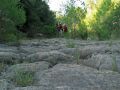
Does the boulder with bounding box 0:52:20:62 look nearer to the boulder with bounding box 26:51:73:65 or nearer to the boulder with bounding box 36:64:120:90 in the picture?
the boulder with bounding box 26:51:73:65

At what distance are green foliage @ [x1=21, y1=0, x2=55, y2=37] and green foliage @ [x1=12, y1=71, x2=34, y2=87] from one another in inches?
474

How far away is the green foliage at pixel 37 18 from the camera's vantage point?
16.0 meters

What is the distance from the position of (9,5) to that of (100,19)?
525cm

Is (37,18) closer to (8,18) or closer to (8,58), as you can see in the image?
(8,18)

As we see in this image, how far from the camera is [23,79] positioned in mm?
3678

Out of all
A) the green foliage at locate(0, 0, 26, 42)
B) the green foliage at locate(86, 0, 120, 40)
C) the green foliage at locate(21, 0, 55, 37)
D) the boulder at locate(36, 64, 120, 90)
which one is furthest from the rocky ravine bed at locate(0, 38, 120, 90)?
the green foliage at locate(21, 0, 55, 37)

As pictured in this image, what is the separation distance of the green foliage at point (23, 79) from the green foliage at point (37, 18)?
12.0 meters

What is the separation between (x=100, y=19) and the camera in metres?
15.0

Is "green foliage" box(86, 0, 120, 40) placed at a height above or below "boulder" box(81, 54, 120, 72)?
above

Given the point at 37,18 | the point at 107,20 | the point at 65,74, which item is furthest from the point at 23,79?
the point at 37,18

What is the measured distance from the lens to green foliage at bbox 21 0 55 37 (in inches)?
630

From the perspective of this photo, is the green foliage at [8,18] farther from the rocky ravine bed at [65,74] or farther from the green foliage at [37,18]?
the rocky ravine bed at [65,74]

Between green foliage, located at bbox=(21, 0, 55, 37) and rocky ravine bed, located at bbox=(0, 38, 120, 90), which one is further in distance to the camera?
green foliage, located at bbox=(21, 0, 55, 37)

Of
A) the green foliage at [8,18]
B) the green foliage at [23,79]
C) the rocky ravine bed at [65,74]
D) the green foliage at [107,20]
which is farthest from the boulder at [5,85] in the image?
the green foliage at [107,20]
